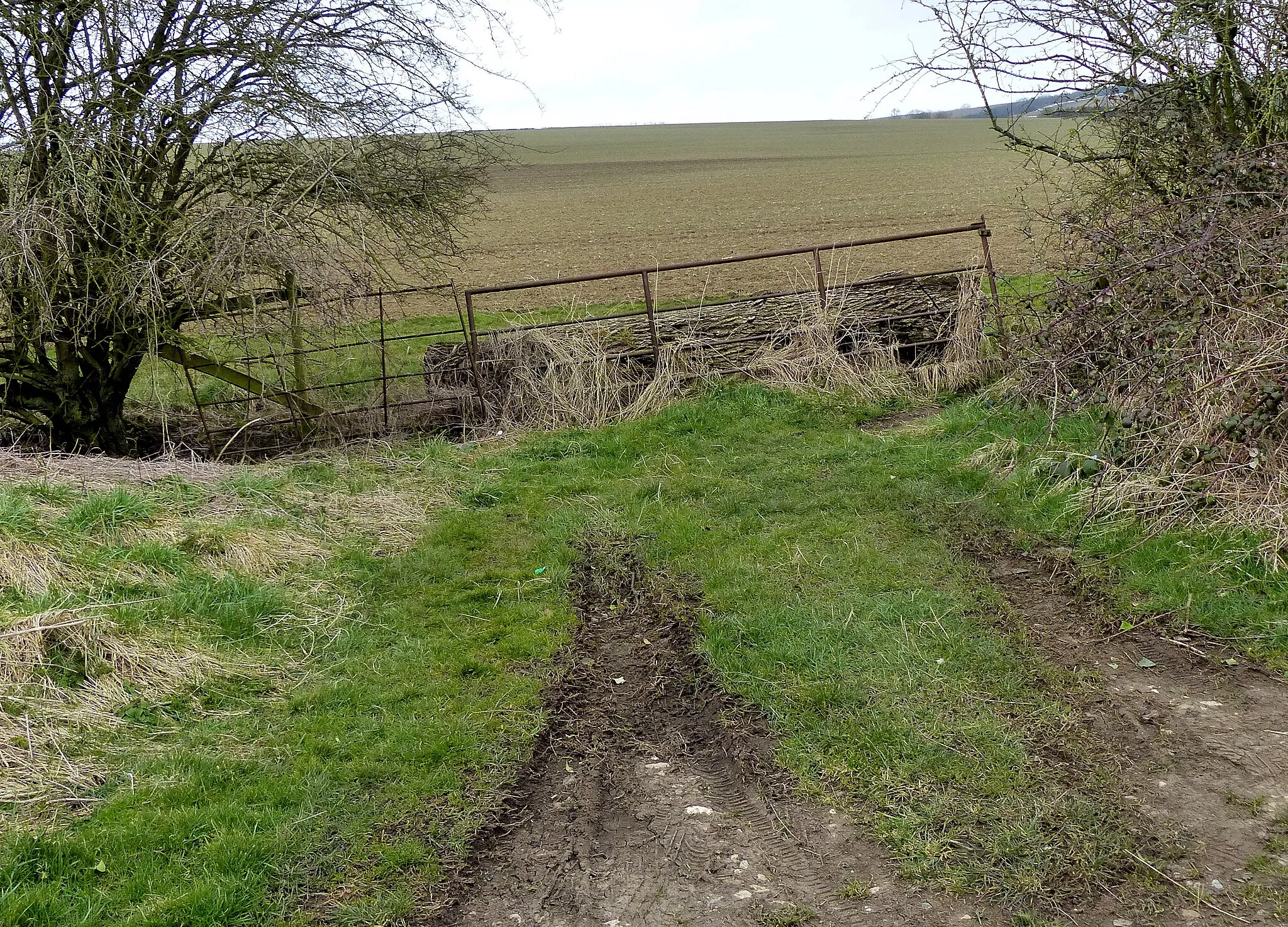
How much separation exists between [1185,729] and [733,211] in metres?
33.3

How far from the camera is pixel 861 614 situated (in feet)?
17.7

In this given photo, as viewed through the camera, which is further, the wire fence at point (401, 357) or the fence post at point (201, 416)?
the wire fence at point (401, 357)

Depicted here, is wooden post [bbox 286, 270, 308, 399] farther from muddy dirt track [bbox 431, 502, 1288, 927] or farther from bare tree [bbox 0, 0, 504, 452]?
muddy dirt track [bbox 431, 502, 1288, 927]

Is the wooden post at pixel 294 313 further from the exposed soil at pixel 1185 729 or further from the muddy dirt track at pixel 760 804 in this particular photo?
the exposed soil at pixel 1185 729

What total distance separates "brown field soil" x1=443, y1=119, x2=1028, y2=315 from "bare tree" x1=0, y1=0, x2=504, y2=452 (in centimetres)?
187

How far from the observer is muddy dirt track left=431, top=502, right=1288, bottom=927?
3359mm

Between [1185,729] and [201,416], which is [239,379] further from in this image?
[1185,729]

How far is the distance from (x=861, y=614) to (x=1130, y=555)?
1.79 metres

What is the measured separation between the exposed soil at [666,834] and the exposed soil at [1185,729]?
86cm

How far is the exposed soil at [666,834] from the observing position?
3.40 m

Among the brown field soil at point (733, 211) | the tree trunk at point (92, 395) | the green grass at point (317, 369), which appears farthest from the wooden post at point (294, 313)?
the brown field soil at point (733, 211)

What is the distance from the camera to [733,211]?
35.6 m

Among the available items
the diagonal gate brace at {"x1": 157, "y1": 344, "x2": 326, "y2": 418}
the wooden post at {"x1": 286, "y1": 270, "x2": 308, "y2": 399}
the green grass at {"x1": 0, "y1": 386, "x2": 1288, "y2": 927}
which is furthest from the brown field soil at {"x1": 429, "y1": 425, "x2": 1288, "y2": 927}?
the diagonal gate brace at {"x1": 157, "y1": 344, "x2": 326, "y2": 418}

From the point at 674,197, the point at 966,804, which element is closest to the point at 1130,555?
the point at 966,804
